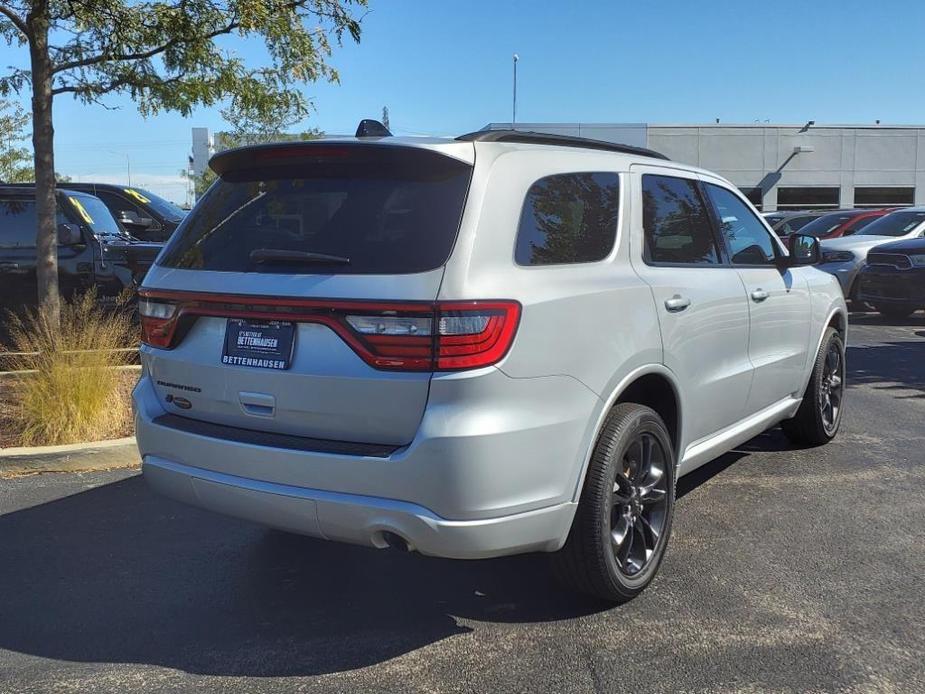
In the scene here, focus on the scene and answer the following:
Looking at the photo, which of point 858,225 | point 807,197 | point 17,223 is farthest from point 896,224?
point 807,197

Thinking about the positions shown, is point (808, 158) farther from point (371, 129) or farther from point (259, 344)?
point (259, 344)

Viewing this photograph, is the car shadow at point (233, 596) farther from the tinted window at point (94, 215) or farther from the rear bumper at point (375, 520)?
the tinted window at point (94, 215)

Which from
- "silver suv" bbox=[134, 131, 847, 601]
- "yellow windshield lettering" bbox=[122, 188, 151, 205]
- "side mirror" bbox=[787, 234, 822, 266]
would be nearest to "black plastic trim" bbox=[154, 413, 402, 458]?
"silver suv" bbox=[134, 131, 847, 601]

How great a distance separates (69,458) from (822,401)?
16.6 feet

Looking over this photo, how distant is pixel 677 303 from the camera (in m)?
3.79

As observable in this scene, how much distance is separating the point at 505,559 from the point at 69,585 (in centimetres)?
201

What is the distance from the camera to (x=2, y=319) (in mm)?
8461

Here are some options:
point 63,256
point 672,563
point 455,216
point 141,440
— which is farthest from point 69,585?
point 63,256

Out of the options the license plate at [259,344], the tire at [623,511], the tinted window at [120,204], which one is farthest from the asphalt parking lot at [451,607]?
the tinted window at [120,204]

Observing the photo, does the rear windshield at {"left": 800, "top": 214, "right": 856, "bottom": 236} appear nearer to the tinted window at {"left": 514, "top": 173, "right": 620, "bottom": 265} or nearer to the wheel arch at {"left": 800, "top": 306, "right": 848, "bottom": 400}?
the wheel arch at {"left": 800, "top": 306, "right": 848, "bottom": 400}

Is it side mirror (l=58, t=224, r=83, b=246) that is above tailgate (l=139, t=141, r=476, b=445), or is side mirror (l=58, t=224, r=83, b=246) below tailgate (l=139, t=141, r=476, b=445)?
above

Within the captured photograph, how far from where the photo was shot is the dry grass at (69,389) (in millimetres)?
5953

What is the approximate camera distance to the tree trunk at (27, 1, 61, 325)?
7.10 metres

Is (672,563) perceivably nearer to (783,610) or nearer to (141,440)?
(783,610)
